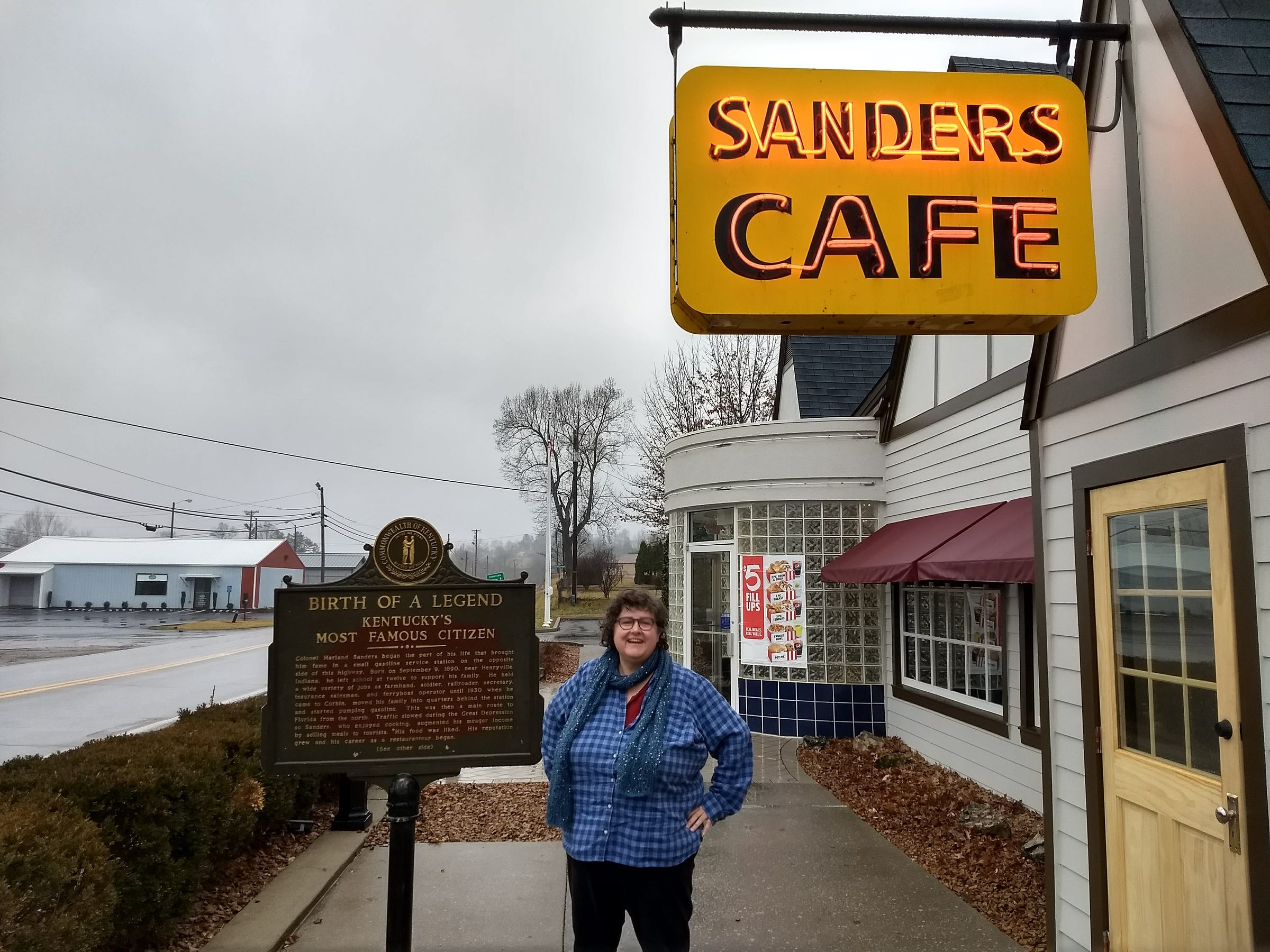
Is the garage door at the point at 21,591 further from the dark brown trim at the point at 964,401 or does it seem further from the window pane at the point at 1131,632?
the window pane at the point at 1131,632

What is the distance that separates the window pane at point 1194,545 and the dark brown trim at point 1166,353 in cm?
57

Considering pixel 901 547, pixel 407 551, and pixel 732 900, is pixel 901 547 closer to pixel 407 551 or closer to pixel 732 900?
pixel 732 900

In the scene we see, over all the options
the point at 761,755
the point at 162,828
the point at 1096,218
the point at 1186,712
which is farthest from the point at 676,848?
the point at 761,755

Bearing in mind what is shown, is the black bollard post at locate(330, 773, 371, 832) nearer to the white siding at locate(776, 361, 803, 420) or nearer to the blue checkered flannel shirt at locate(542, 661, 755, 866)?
the blue checkered flannel shirt at locate(542, 661, 755, 866)

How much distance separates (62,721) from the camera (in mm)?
12008

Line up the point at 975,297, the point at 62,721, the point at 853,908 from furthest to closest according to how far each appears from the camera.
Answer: the point at 62,721 < the point at 853,908 < the point at 975,297

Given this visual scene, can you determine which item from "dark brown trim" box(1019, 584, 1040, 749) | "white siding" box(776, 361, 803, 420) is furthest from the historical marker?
"white siding" box(776, 361, 803, 420)

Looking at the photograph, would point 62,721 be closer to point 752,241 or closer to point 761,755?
point 761,755

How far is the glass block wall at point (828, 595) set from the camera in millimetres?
9242

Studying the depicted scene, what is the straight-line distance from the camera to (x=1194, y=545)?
3.10m

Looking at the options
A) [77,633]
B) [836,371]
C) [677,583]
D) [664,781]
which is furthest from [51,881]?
[77,633]

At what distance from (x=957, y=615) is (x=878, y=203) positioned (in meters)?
5.32

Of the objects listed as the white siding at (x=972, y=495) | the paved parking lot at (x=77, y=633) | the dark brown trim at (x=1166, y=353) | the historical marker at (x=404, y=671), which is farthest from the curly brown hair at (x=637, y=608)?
the paved parking lot at (x=77, y=633)

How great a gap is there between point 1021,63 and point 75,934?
464 inches
